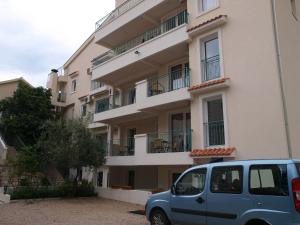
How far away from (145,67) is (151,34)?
7.43ft

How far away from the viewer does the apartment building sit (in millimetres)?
12117

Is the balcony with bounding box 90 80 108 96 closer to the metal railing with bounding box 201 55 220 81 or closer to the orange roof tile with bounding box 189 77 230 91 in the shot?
the metal railing with bounding box 201 55 220 81

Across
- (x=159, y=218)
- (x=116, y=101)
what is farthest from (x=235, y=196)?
(x=116, y=101)

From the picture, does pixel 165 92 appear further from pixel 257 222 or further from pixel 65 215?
pixel 257 222

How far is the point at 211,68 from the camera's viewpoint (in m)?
14.5

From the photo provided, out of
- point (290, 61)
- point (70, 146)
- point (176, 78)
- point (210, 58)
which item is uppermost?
point (210, 58)

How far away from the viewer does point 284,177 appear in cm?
621

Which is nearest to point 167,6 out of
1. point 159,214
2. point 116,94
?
point 116,94

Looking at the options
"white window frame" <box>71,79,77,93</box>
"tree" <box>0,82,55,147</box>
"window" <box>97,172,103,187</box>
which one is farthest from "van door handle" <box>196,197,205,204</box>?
"white window frame" <box>71,79,77,93</box>

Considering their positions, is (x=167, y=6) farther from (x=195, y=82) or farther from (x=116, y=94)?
(x=116, y=94)

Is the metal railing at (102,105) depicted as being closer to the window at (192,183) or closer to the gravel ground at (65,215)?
the gravel ground at (65,215)

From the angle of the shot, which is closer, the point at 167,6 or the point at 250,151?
the point at 250,151

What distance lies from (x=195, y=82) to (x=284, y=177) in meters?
8.99

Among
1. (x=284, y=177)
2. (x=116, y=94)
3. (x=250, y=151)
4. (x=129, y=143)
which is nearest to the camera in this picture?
(x=284, y=177)
